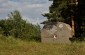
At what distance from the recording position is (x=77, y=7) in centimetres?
1978

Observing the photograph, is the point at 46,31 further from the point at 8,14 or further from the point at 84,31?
the point at 8,14

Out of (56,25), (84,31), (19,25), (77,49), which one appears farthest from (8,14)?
(77,49)

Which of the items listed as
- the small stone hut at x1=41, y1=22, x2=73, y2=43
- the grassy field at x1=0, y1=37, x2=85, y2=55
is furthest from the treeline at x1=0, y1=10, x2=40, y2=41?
the grassy field at x1=0, y1=37, x2=85, y2=55

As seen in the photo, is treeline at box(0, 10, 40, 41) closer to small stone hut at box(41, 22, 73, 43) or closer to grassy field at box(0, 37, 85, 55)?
small stone hut at box(41, 22, 73, 43)

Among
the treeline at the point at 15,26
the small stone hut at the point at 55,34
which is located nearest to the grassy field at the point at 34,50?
the small stone hut at the point at 55,34

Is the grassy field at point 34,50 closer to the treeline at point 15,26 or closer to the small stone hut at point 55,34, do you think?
the small stone hut at point 55,34

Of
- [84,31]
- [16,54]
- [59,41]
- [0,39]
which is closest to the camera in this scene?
[16,54]

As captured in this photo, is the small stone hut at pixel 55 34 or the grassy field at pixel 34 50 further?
the small stone hut at pixel 55 34

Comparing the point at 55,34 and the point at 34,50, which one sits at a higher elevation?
the point at 34,50

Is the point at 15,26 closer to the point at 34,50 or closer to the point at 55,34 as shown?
the point at 55,34

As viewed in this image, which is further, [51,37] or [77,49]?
Result: [51,37]

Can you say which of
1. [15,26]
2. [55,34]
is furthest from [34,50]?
[15,26]

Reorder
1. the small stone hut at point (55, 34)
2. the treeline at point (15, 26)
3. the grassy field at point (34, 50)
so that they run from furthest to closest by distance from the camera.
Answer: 1. the treeline at point (15, 26)
2. the small stone hut at point (55, 34)
3. the grassy field at point (34, 50)

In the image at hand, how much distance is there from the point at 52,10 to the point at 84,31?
12876 millimetres
